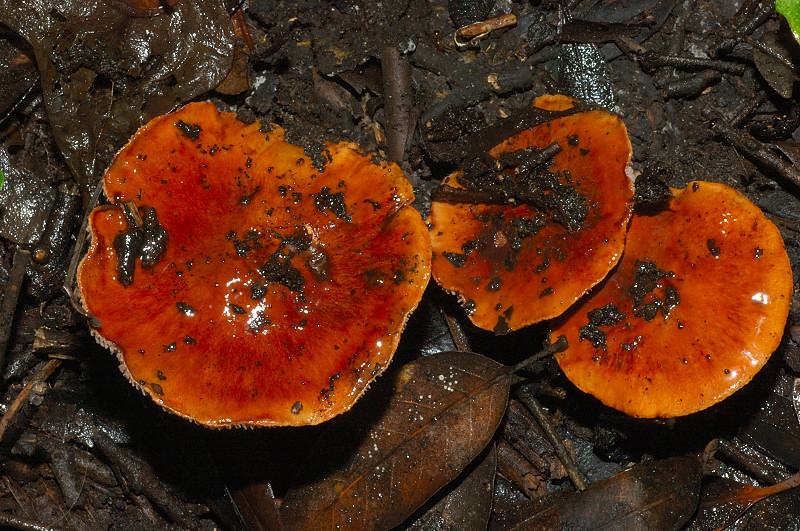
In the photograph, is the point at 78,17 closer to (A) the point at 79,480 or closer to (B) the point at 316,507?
(A) the point at 79,480

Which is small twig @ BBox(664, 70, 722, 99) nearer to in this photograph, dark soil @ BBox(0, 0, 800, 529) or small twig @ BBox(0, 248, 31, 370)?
dark soil @ BBox(0, 0, 800, 529)

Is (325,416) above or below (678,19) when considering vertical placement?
below

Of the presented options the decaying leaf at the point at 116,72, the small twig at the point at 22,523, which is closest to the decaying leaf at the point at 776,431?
the decaying leaf at the point at 116,72

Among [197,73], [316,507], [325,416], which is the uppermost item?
[197,73]

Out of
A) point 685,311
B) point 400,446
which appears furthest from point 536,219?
point 400,446

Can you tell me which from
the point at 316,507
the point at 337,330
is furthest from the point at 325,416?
the point at 316,507

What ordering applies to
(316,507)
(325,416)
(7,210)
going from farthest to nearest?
(7,210), (316,507), (325,416)

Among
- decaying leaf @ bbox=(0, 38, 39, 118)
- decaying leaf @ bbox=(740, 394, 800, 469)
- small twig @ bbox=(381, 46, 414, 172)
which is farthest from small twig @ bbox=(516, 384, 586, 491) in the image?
decaying leaf @ bbox=(0, 38, 39, 118)

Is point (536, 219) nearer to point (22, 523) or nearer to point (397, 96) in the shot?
point (397, 96)
